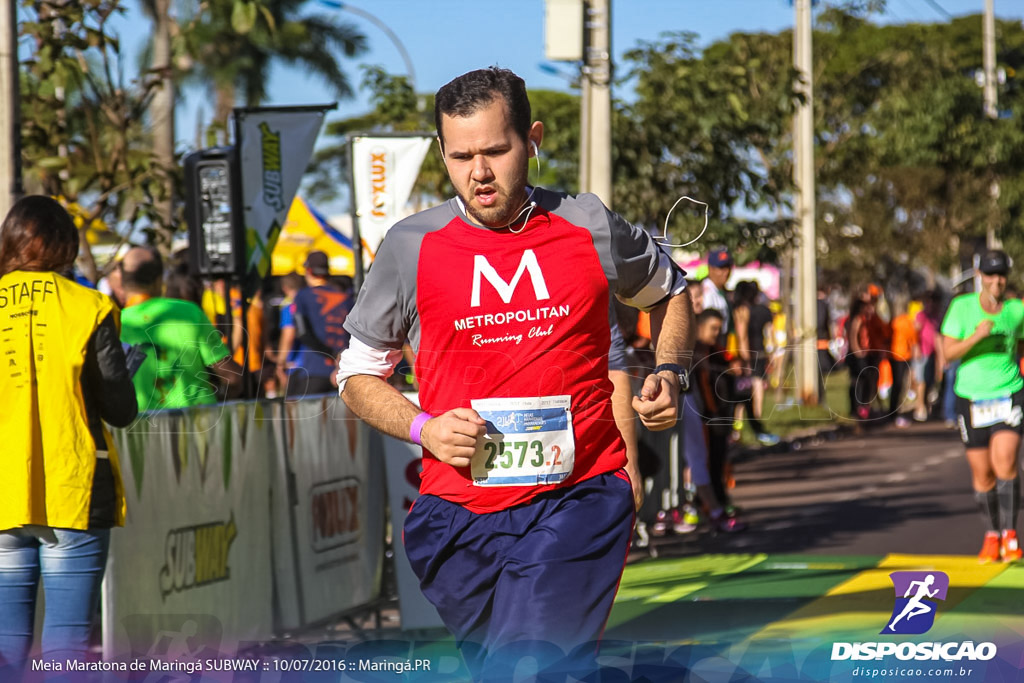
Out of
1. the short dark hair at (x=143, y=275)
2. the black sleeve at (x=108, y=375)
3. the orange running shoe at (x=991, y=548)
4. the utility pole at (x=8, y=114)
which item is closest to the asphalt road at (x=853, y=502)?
the orange running shoe at (x=991, y=548)

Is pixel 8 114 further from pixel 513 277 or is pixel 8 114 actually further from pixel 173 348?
pixel 513 277

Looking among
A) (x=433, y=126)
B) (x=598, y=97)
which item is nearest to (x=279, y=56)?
(x=433, y=126)

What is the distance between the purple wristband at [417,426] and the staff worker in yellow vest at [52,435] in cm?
153

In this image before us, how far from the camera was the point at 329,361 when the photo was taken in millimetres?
10539

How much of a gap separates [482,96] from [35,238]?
1.87 metres

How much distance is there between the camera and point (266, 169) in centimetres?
859

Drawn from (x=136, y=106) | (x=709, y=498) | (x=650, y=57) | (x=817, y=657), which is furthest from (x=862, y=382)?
(x=650, y=57)

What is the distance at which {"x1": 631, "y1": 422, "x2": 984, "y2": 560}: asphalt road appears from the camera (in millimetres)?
10672

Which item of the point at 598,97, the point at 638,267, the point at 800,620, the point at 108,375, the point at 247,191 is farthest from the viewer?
the point at 598,97

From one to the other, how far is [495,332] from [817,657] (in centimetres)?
131

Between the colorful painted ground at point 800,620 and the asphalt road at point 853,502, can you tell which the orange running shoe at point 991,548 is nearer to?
the colorful painted ground at point 800,620

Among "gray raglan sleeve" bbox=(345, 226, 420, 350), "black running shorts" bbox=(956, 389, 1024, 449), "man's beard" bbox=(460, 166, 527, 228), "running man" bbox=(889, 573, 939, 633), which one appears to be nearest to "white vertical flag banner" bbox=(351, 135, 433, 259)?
"black running shorts" bbox=(956, 389, 1024, 449)

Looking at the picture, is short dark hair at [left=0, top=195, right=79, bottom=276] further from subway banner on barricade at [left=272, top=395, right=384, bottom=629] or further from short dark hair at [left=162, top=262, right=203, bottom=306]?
short dark hair at [left=162, top=262, right=203, bottom=306]

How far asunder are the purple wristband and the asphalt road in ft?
22.5
